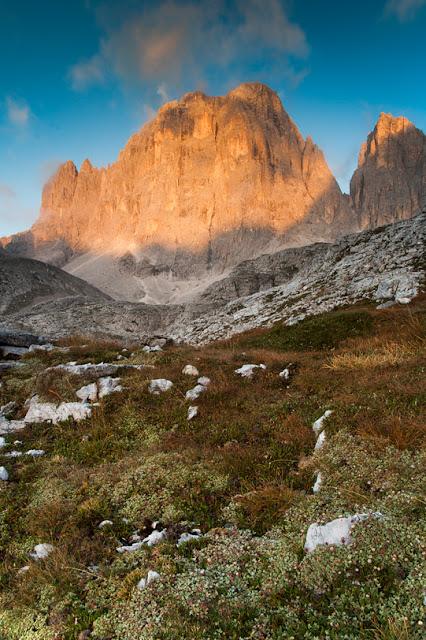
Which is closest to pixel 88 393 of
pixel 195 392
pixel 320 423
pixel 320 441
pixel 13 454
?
pixel 13 454

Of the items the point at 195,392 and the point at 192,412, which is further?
the point at 195,392

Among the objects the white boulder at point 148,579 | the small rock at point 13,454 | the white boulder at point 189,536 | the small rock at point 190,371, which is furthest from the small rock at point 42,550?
the small rock at point 190,371

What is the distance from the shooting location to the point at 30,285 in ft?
490

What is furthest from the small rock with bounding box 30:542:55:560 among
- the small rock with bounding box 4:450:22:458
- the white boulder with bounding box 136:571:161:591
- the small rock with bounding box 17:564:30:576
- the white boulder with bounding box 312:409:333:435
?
the white boulder with bounding box 312:409:333:435

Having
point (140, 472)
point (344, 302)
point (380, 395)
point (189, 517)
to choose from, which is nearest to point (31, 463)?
point (140, 472)

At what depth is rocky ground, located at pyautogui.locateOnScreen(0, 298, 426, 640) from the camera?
15.6 ft

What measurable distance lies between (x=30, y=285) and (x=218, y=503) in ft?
528

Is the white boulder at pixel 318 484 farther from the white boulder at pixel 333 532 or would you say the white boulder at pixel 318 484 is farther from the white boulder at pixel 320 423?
the white boulder at pixel 320 423

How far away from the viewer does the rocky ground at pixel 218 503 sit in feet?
15.6

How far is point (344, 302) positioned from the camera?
36.0 metres

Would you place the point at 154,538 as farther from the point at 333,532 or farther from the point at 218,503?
the point at 333,532

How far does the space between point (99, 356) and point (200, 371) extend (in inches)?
288

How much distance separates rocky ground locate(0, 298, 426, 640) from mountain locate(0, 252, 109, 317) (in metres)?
122

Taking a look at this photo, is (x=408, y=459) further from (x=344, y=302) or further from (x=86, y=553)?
(x=344, y=302)
